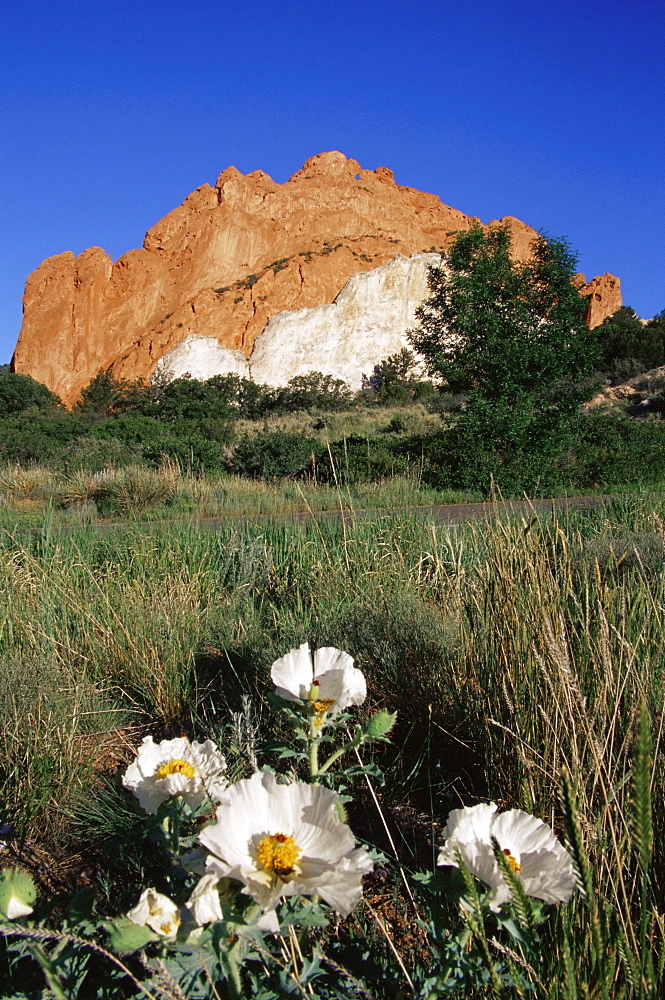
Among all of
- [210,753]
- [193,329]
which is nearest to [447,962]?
[210,753]

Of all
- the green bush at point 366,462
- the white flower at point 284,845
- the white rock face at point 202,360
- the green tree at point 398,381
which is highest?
the white rock face at point 202,360

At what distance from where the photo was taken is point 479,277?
14312mm

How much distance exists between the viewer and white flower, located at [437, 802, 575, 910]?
Result: 964 mm

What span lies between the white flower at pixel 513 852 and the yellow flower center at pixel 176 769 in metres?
0.44

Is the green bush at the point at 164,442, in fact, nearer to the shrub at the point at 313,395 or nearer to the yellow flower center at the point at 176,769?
the yellow flower center at the point at 176,769

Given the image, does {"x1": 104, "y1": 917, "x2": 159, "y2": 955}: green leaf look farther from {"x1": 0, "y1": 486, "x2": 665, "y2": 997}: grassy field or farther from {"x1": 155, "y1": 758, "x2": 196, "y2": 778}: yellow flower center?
{"x1": 0, "y1": 486, "x2": 665, "y2": 997}: grassy field

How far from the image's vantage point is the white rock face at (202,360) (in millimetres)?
46781

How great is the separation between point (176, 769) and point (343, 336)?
151 feet

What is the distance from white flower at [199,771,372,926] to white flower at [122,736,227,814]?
0.69ft

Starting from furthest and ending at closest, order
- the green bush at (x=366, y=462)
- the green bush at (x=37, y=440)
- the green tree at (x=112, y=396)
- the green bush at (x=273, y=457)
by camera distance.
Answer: the green tree at (x=112, y=396), the green bush at (x=37, y=440), the green bush at (x=273, y=457), the green bush at (x=366, y=462)

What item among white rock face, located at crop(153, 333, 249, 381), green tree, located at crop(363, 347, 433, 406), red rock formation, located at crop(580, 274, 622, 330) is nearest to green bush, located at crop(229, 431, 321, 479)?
green tree, located at crop(363, 347, 433, 406)

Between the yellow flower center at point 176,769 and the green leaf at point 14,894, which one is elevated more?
the yellow flower center at point 176,769

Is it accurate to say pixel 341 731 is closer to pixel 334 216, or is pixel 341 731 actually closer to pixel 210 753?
pixel 210 753

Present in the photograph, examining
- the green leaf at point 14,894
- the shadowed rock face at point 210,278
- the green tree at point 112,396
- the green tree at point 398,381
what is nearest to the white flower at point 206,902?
the green leaf at point 14,894
